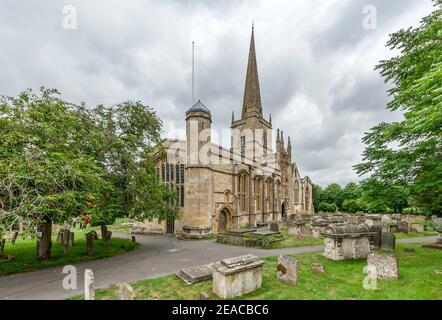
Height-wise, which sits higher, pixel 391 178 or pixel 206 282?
pixel 391 178

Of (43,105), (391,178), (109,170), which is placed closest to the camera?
(391,178)

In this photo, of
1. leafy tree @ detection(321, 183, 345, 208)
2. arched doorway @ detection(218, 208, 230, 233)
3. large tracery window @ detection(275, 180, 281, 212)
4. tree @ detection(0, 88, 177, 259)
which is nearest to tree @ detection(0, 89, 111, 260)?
tree @ detection(0, 88, 177, 259)

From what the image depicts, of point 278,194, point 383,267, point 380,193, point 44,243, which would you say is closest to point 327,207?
point 278,194

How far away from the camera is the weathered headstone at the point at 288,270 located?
683 centimetres

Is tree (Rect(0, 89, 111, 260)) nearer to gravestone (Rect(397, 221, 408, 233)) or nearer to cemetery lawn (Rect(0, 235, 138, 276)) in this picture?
cemetery lawn (Rect(0, 235, 138, 276))

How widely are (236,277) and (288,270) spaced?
200 cm

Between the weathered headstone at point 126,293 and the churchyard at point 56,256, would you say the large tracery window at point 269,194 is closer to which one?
the churchyard at point 56,256

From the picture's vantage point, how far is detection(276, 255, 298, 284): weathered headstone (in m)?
6.83

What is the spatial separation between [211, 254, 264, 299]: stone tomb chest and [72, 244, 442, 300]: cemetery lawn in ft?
0.73
